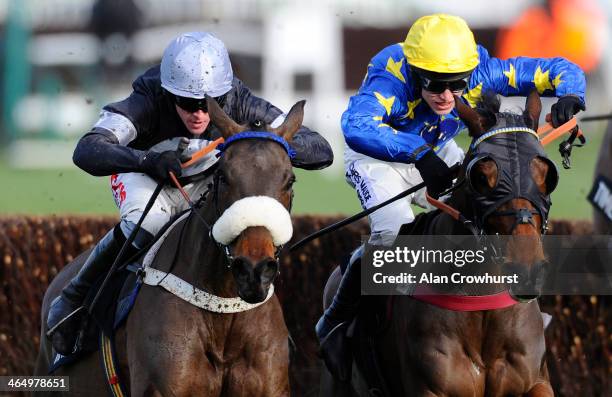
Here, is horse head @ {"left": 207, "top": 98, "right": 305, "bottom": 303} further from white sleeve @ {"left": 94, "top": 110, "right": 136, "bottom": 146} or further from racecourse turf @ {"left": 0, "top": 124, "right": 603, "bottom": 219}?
racecourse turf @ {"left": 0, "top": 124, "right": 603, "bottom": 219}

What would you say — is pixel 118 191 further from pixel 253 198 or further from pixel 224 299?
pixel 253 198

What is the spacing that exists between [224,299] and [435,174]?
958mm

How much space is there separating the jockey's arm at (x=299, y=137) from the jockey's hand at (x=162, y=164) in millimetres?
388

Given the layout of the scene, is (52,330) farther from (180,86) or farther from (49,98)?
(49,98)

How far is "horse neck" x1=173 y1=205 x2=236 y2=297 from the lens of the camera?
486 cm

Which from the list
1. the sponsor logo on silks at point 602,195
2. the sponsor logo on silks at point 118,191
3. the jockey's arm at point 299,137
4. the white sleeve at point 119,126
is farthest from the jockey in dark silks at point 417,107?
the sponsor logo on silks at point 602,195

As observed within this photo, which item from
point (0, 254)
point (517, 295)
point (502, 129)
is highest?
point (502, 129)

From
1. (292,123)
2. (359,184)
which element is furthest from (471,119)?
(359,184)

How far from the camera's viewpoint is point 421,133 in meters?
5.69

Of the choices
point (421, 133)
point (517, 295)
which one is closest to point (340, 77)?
point (421, 133)

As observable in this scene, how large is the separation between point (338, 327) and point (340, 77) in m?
11.9

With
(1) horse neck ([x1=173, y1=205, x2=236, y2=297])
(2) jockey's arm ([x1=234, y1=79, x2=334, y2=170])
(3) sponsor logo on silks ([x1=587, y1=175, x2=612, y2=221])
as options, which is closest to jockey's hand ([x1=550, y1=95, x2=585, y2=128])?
(2) jockey's arm ([x1=234, y1=79, x2=334, y2=170])

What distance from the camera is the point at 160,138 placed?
560 centimetres

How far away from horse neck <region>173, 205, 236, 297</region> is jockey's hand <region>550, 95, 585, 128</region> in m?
1.48
